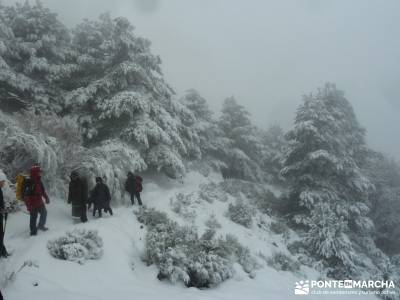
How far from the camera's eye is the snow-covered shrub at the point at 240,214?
1723 centimetres

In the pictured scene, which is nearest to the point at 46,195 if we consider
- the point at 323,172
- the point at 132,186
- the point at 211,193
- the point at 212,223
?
the point at 132,186

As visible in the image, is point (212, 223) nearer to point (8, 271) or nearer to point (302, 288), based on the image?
point (302, 288)

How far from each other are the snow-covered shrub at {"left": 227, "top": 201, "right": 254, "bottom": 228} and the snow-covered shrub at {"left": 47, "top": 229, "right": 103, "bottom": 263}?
8895mm

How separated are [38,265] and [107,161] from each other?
7.24m

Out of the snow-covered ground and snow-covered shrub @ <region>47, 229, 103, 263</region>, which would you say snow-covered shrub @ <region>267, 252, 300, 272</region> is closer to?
the snow-covered ground

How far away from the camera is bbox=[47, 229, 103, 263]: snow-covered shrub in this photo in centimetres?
852

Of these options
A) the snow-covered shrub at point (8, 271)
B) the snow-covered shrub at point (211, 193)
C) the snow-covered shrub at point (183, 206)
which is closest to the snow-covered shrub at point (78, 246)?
the snow-covered shrub at point (8, 271)

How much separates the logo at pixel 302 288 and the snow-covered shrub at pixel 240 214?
447cm

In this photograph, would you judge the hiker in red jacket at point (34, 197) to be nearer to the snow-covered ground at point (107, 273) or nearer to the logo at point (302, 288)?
the snow-covered ground at point (107, 273)

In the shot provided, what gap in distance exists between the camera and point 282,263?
14.2 m

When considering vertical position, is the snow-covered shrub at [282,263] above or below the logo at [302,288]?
above

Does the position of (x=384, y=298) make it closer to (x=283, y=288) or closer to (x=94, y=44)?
(x=283, y=288)

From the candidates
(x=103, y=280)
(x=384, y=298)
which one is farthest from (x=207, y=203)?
(x=103, y=280)

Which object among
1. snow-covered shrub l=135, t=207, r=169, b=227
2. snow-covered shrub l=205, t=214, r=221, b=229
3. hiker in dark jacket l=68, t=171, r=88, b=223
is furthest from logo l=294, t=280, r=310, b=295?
hiker in dark jacket l=68, t=171, r=88, b=223
